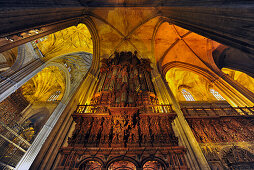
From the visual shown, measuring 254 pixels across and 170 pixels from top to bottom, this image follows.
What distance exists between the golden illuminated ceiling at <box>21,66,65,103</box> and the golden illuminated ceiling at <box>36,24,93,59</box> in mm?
4008

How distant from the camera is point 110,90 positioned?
6.06 m

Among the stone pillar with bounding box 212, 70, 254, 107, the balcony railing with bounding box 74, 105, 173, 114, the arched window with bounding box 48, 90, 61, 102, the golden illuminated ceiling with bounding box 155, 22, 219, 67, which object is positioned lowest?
the balcony railing with bounding box 74, 105, 173, 114

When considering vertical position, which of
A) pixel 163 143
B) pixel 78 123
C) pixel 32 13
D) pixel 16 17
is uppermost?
pixel 32 13

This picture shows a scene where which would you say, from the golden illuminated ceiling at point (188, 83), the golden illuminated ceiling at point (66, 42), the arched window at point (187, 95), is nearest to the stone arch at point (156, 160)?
the golden illuminated ceiling at point (188, 83)

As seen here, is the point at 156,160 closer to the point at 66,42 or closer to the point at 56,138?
the point at 56,138

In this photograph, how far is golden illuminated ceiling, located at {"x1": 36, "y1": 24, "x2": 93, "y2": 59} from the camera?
→ 30.0 feet

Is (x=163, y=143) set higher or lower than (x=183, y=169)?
higher

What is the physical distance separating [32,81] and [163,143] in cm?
1650

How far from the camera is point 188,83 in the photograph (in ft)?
41.5

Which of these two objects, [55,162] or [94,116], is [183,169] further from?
[55,162]

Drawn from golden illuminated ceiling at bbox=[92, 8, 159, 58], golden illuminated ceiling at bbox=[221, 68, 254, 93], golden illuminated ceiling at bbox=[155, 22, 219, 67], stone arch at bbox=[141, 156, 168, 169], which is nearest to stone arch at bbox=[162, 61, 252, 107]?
golden illuminated ceiling at bbox=[155, 22, 219, 67]

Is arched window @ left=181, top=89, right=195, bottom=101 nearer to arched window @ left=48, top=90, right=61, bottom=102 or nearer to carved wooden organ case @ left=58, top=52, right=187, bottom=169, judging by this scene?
carved wooden organ case @ left=58, top=52, right=187, bottom=169

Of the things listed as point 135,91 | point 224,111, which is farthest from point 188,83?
point 135,91

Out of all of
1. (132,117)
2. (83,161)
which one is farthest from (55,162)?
(132,117)
